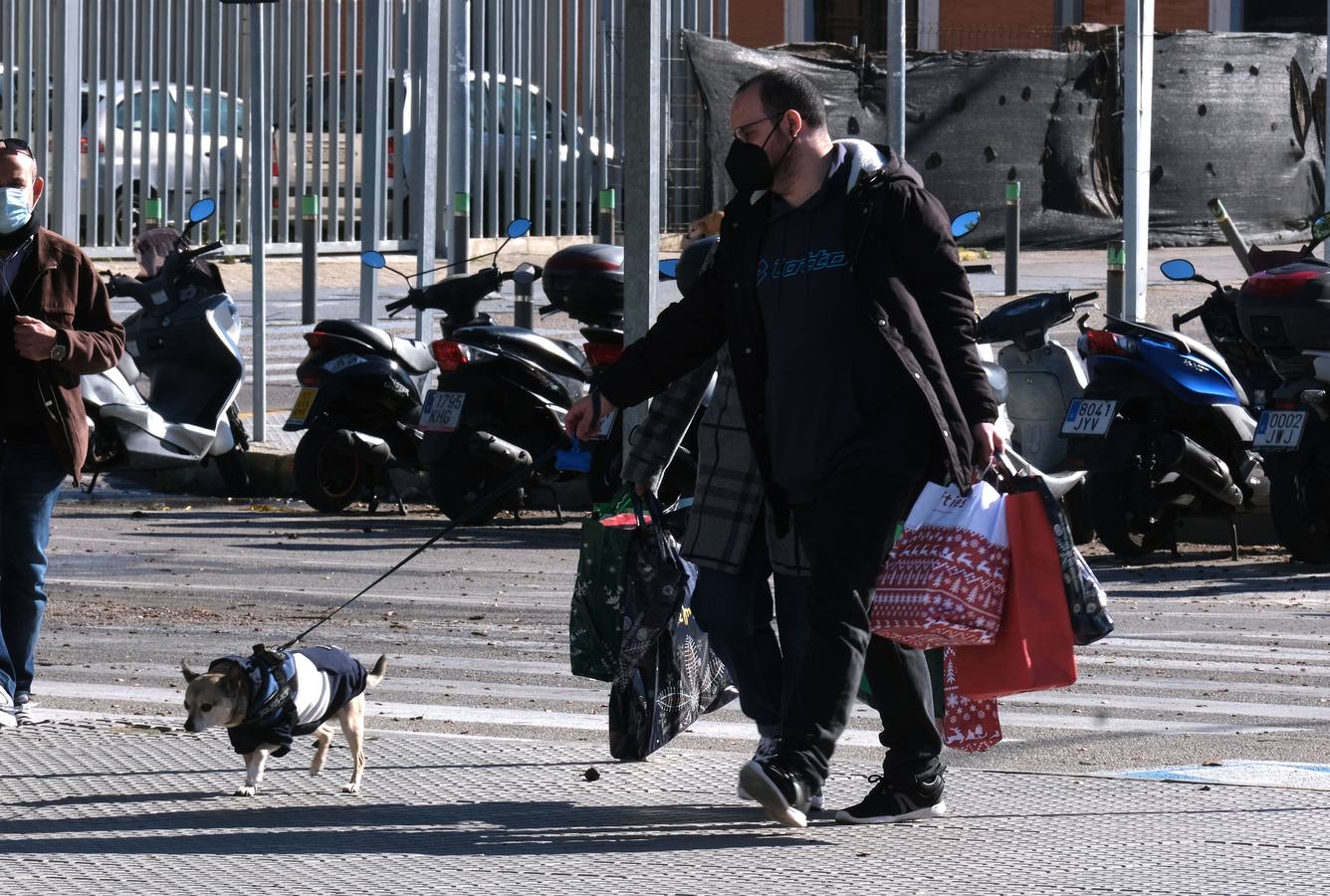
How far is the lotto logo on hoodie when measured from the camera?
5328mm

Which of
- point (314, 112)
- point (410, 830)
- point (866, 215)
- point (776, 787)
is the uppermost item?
point (314, 112)

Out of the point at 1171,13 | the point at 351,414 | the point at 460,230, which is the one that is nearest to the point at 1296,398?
the point at 351,414

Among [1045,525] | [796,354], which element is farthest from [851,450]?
[1045,525]

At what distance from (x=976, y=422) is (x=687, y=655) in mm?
1022

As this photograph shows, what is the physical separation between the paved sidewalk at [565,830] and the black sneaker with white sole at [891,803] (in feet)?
0.13

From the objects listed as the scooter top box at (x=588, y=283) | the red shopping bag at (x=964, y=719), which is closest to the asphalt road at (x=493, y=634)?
the red shopping bag at (x=964, y=719)

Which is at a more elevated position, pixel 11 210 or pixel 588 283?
pixel 11 210

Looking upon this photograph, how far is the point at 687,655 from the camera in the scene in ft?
19.6

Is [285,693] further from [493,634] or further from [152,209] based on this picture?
[152,209]

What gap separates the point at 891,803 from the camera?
554 cm

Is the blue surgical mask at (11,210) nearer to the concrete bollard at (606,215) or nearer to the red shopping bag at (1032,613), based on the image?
the red shopping bag at (1032,613)

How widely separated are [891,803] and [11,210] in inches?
120

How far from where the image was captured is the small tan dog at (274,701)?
5.62 meters

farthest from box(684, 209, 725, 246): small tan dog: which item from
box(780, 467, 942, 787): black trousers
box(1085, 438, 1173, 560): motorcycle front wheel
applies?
box(780, 467, 942, 787): black trousers
